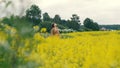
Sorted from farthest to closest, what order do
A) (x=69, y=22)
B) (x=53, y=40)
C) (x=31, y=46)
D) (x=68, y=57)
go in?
1. (x=69, y=22)
2. (x=53, y=40)
3. (x=68, y=57)
4. (x=31, y=46)

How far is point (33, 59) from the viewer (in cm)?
206

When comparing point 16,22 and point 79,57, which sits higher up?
point 16,22

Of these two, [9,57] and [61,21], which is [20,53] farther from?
[61,21]

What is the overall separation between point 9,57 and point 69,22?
7618cm

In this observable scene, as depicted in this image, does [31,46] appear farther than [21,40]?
Yes

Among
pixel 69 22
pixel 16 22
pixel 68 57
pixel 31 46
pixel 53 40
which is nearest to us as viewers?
pixel 16 22

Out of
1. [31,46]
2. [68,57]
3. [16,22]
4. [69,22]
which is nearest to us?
[16,22]

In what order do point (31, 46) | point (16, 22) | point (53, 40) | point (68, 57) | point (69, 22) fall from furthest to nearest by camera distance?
point (69, 22)
point (53, 40)
point (68, 57)
point (31, 46)
point (16, 22)

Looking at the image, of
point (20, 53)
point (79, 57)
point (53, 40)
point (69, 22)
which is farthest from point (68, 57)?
point (69, 22)

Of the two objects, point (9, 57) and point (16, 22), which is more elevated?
point (16, 22)

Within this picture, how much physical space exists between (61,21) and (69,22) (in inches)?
91.4

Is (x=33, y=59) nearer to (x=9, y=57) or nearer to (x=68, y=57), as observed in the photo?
(x=9, y=57)

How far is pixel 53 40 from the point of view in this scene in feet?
34.3

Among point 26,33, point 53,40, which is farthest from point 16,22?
point 53,40
